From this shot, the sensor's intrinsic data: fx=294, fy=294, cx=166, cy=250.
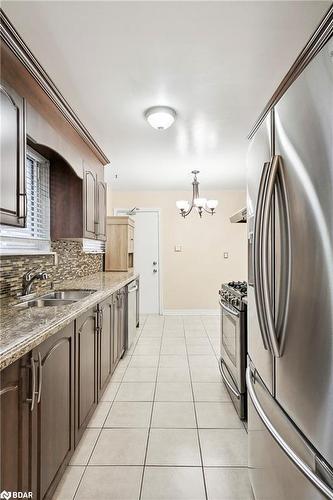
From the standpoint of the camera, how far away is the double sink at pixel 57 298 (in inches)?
89.9

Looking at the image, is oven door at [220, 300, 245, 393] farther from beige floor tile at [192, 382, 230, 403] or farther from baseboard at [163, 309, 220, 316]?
baseboard at [163, 309, 220, 316]

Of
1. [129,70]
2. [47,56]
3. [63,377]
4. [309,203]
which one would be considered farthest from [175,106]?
[63,377]

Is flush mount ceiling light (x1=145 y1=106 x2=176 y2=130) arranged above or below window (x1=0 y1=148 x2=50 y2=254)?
above

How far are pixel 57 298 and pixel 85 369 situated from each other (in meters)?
0.90

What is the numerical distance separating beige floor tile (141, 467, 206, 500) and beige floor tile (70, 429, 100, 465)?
1.33 ft

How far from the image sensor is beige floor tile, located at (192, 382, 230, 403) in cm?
260

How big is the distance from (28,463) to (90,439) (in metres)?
0.96

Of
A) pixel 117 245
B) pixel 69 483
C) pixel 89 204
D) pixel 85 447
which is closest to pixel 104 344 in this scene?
pixel 85 447

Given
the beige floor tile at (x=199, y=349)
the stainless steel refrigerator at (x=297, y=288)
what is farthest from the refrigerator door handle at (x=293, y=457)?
the beige floor tile at (x=199, y=349)

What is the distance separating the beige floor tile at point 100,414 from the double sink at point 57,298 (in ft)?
3.00

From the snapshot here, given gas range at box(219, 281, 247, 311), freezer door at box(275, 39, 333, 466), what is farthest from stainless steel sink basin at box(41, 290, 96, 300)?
freezer door at box(275, 39, 333, 466)

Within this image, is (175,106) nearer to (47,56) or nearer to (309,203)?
(47,56)

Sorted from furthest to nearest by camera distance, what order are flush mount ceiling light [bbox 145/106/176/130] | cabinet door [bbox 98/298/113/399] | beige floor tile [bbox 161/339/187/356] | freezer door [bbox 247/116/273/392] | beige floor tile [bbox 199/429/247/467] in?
beige floor tile [bbox 161/339/187/356] → flush mount ceiling light [bbox 145/106/176/130] → cabinet door [bbox 98/298/113/399] → beige floor tile [bbox 199/429/247/467] → freezer door [bbox 247/116/273/392]

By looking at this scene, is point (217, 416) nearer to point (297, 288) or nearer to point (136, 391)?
point (136, 391)
